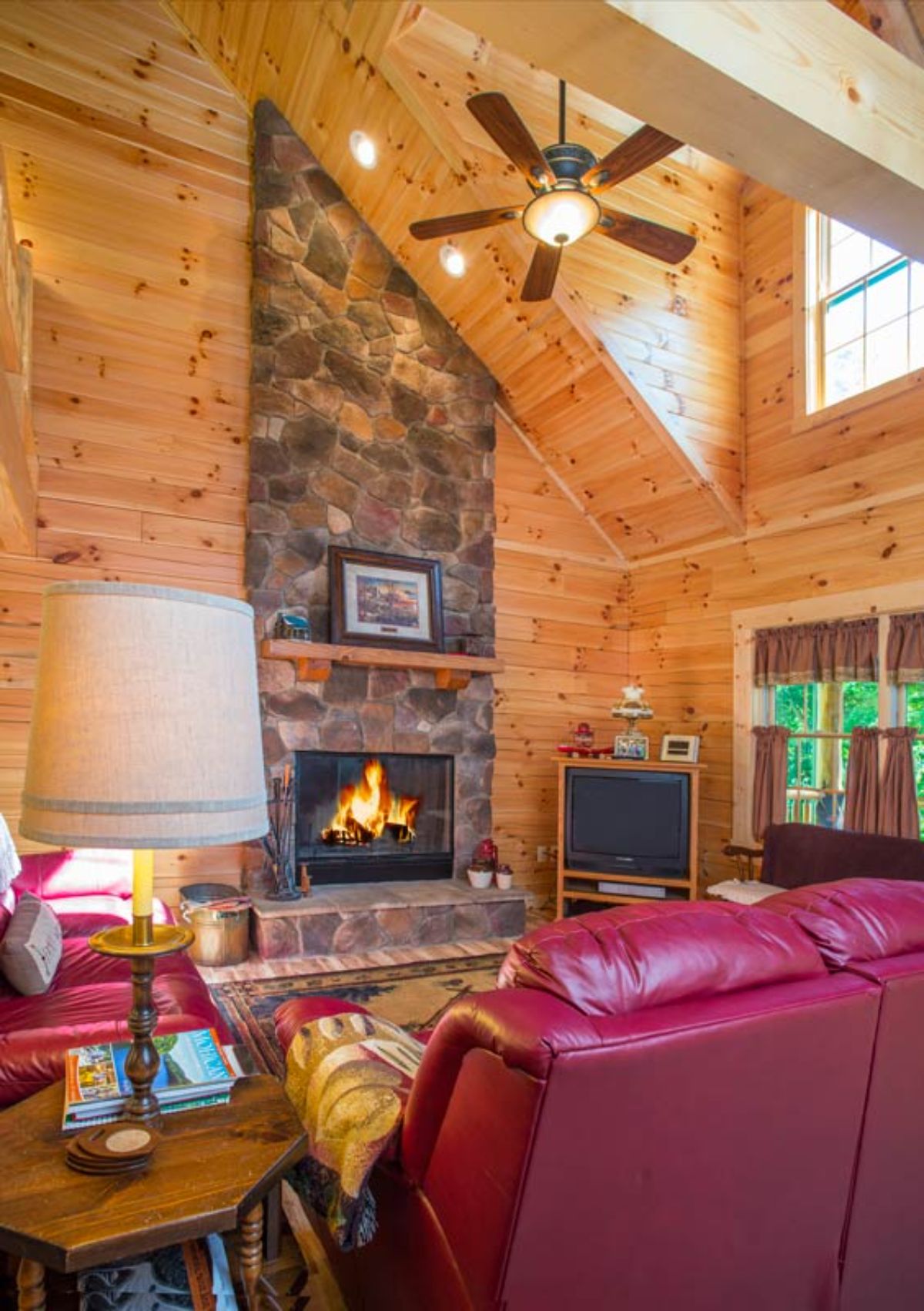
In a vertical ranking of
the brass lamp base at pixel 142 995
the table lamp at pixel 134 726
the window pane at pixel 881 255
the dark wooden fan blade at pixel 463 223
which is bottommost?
the brass lamp base at pixel 142 995

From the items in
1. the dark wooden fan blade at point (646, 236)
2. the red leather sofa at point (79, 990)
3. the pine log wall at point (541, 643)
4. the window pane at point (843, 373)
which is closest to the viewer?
the red leather sofa at point (79, 990)

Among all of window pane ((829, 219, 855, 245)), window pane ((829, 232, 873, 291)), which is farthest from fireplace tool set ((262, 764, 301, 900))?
window pane ((829, 219, 855, 245))

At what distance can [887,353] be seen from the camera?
170 inches

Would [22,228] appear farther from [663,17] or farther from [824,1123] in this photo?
[824,1123]

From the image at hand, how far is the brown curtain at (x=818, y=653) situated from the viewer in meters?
4.41

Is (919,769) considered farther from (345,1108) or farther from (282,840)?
(345,1108)

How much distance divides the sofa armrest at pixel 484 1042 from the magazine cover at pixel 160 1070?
0.42 meters

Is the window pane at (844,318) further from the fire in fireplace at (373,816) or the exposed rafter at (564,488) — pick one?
the fire in fireplace at (373,816)

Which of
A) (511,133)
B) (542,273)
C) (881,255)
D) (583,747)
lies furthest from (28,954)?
(881,255)

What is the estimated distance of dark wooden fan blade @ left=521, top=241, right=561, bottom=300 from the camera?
3.52 meters

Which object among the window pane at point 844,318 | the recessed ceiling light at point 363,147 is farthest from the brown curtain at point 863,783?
the recessed ceiling light at point 363,147

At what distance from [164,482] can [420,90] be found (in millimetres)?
2522

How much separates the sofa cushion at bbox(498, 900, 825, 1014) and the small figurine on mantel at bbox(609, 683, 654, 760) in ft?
12.9

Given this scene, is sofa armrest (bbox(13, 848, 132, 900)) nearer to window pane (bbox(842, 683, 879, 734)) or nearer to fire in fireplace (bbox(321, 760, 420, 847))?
fire in fireplace (bbox(321, 760, 420, 847))
